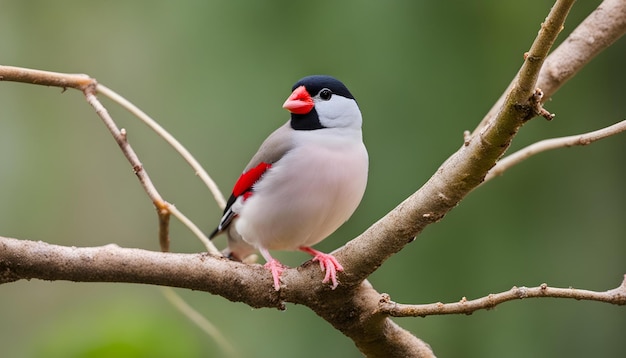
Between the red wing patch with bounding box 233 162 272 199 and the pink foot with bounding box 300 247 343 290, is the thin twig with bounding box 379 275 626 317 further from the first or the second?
the red wing patch with bounding box 233 162 272 199

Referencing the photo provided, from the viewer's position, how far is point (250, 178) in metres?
1.69

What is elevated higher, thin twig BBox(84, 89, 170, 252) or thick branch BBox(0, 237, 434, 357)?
thin twig BBox(84, 89, 170, 252)

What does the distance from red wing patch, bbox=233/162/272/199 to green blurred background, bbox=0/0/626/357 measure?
704 millimetres

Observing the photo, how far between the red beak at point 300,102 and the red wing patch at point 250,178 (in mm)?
134

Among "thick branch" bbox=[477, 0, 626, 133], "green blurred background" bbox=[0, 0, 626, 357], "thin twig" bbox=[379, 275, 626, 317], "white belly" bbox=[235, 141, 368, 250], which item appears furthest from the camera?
"green blurred background" bbox=[0, 0, 626, 357]

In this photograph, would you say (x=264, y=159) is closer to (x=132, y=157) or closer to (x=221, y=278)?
(x=132, y=157)

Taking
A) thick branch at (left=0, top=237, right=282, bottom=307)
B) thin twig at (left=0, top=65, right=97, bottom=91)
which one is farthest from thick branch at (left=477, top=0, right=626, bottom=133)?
thin twig at (left=0, top=65, right=97, bottom=91)

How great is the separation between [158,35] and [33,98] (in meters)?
0.60

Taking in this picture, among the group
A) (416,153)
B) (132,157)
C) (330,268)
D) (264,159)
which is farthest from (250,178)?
(416,153)

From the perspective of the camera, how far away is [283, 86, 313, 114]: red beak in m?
1.64

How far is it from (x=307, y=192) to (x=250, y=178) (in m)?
0.16

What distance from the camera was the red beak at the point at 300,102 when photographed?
64.7 inches

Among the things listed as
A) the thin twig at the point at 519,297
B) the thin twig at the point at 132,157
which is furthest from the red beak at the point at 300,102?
the thin twig at the point at 519,297

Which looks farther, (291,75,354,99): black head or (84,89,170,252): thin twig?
(291,75,354,99): black head
